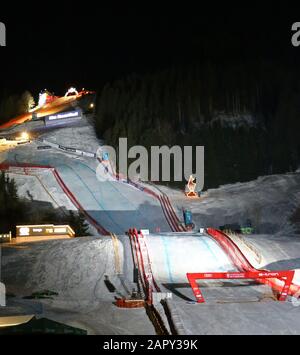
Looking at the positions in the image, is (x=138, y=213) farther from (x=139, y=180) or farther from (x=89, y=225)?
(x=139, y=180)

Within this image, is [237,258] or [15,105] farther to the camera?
[15,105]

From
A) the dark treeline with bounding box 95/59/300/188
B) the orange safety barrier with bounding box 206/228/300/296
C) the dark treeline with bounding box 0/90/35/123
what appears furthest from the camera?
the dark treeline with bounding box 0/90/35/123

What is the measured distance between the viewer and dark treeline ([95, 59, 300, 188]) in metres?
43.9

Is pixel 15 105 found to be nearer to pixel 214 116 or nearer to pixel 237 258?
pixel 214 116

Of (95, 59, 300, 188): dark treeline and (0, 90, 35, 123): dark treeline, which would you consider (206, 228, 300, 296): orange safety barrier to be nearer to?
(95, 59, 300, 188): dark treeline

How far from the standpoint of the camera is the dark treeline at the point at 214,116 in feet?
144

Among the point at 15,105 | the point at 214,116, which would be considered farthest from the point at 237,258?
the point at 15,105

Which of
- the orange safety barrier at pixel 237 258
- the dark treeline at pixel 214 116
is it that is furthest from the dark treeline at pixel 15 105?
the orange safety barrier at pixel 237 258

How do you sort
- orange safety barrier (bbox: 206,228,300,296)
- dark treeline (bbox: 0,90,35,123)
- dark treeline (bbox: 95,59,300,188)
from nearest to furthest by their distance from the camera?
orange safety barrier (bbox: 206,228,300,296), dark treeline (bbox: 95,59,300,188), dark treeline (bbox: 0,90,35,123)

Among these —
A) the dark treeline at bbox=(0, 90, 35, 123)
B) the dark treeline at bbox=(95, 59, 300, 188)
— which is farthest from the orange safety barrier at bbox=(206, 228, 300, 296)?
the dark treeline at bbox=(0, 90, 35, 123)

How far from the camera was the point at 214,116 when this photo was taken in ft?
174

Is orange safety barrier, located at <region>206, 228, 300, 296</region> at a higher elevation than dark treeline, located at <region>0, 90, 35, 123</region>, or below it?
below

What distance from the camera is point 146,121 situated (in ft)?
164
